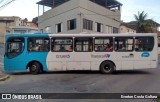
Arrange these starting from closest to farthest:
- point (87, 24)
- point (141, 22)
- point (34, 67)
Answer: point (34, 67), point (87, 24), point (141, 22)

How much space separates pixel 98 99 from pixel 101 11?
112 feet

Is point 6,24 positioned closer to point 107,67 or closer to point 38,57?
point 38,57

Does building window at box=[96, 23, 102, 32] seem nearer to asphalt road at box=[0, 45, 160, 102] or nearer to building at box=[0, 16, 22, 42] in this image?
asphalt road at box=[0, 45, 160, 102]

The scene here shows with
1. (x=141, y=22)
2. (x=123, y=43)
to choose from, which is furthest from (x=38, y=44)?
(x=141, y=22)

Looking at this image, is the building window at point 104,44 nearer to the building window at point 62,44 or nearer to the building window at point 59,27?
the building window at point 62,44

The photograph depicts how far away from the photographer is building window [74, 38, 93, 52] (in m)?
16.8

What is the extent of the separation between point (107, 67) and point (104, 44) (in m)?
1.57

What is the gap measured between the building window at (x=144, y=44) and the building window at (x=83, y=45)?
3129 millimetres

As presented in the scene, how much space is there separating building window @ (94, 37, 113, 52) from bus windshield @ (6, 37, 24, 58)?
5.05 metres

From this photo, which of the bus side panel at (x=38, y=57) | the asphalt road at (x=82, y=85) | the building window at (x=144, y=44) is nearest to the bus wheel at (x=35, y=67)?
the bus side panel at (x=38, y=57)

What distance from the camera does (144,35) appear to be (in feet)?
55.2

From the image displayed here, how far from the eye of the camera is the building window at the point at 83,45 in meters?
16.8

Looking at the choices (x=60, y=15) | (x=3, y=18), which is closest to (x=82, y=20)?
(x=60, y=15)

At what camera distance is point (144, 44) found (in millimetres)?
16875
